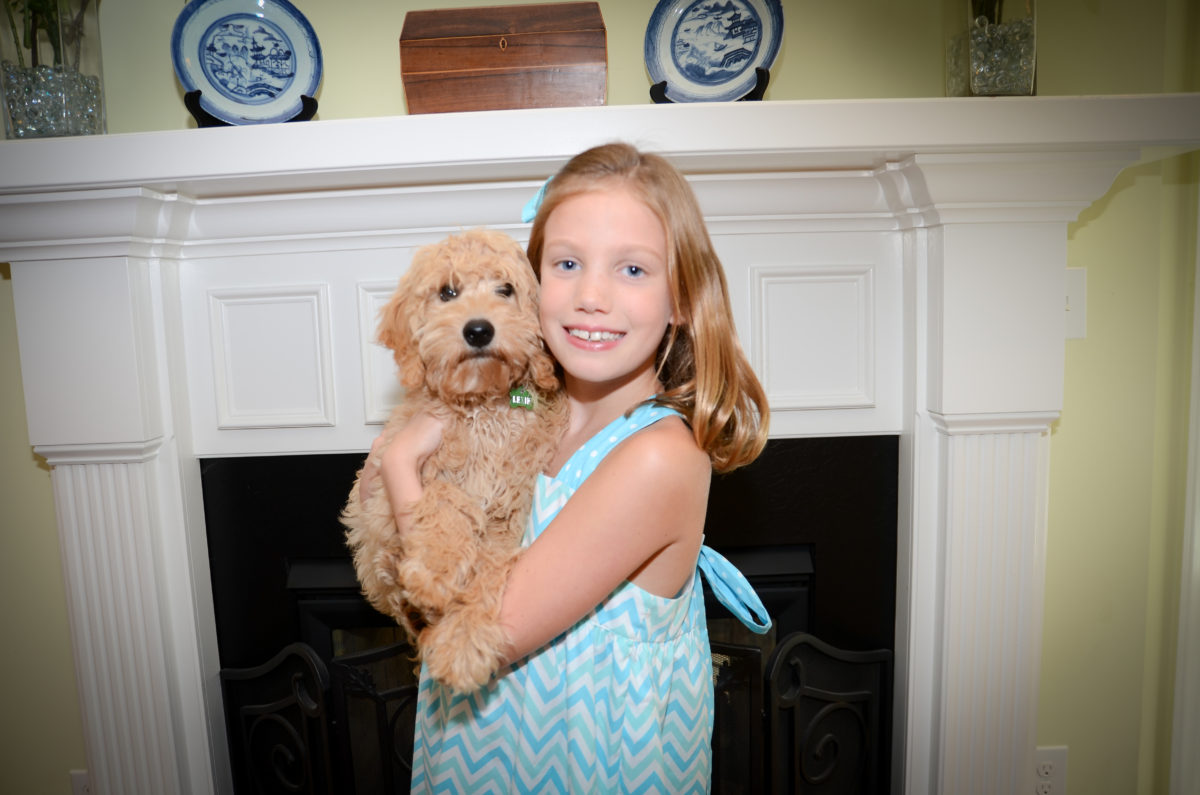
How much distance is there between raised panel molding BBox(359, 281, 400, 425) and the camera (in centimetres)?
155

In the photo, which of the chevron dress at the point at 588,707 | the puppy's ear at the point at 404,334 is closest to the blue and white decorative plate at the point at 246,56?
the puppy's ear at the point at 404,334

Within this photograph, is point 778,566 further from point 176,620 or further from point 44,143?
point 44,143

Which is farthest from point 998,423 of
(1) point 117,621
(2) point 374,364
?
(1) point 117,621

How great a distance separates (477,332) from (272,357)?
2.90 ft

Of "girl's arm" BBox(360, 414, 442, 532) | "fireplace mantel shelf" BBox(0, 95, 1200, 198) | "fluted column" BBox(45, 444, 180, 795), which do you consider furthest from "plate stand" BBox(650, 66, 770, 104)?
"fluted column" BBox(45, 444, 180, 795)

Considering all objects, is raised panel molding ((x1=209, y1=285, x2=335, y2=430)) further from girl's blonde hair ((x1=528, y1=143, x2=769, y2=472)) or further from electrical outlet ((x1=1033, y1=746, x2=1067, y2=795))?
electrical outlet ((x1=1033, y1=746, x2=1067, y2=795))

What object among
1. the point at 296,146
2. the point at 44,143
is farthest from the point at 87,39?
the point at 296,146

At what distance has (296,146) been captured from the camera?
1.27 meters

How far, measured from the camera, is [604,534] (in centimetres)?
87

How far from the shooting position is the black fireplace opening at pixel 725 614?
5.38 ft

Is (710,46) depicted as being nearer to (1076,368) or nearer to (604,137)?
(604,137)

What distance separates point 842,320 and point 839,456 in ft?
1.05

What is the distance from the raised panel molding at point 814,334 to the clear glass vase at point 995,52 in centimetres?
41

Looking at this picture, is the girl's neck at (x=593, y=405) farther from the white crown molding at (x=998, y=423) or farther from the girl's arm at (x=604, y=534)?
the white crown molding at (x=998, y=423)
